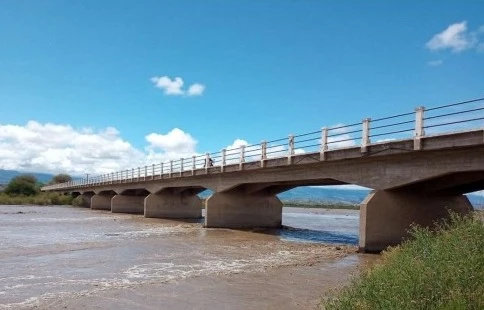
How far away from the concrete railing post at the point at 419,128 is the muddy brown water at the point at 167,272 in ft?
15.2

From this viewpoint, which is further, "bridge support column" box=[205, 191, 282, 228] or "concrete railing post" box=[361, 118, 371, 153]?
"bridge support column" box=[205, 191, 282, 228]

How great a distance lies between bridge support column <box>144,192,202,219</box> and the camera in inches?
1781

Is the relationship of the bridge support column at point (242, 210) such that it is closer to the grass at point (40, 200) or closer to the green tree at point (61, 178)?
the grass at point (40, 200)

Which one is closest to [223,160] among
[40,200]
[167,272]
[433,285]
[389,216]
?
[389,216]

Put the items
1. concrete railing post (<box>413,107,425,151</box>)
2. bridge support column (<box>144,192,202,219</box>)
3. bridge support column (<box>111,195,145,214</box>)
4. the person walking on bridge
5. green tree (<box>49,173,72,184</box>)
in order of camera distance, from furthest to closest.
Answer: green tree (<box>49,173,72,184</box>) → bridge support column (<box>111,195,145,214</box>) → bridge support column (<box>144,192,202,219</box>) → the person walking on bridge → concrete railing post (<box>413,107,425,151</box>)

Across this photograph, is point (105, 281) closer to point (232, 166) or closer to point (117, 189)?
point (232, 166)

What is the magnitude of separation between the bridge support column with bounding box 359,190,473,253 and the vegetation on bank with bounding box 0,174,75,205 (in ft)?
243

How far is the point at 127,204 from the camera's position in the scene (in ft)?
190

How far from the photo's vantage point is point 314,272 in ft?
47.6

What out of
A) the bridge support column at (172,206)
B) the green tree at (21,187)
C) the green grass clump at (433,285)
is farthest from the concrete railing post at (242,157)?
the green tree at (21,187)

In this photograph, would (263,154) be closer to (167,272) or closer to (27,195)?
(167,272)

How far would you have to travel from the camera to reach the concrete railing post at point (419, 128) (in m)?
17.4

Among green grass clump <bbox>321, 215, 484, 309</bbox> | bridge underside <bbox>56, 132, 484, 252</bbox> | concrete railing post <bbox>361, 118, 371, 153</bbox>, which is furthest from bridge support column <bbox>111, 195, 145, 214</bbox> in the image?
green grass clump <bbox>321, 215, 484, 309</bbox>

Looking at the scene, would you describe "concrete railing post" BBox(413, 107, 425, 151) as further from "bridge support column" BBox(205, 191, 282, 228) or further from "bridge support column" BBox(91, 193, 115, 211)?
"bridge support column" BBox(91, 193, 115, 211)
